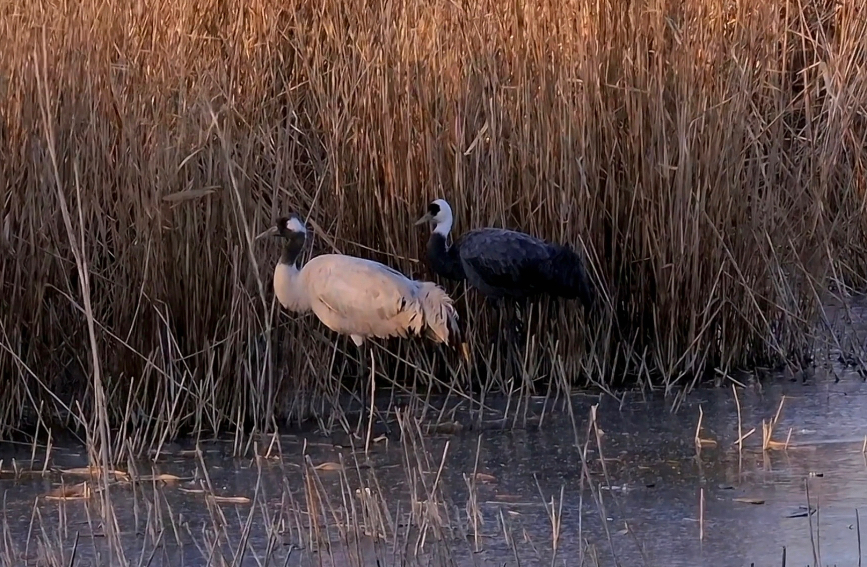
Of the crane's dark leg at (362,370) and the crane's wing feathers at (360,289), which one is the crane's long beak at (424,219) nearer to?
the crane's wing feathers at (360,289)

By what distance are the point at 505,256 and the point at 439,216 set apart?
33 cm

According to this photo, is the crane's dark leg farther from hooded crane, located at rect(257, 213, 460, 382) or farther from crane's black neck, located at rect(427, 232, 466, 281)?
crane's black neck, located at rect(427, 232, 466, 281)

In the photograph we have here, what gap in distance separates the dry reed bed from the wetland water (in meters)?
0.31

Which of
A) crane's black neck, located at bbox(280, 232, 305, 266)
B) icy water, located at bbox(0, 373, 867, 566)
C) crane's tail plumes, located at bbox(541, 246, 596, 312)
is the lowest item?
icy water, located at bbox(0, 373, 867, 566)

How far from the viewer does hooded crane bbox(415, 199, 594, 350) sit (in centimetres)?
609

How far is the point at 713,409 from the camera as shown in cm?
573

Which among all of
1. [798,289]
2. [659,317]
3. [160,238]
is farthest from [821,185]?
[160,238]

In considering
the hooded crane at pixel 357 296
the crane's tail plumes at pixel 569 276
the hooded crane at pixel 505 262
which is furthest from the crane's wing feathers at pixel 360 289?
the crane's tail plumes at pixel 569 276

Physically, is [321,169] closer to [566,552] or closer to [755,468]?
[755,468]

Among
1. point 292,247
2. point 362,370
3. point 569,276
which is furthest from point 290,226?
point 569,276

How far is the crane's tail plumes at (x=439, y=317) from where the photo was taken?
19.3 ft

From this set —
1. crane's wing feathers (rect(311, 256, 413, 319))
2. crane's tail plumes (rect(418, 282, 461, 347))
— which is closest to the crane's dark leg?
crane's wing feathers (rect(311, 256, 413, 319))

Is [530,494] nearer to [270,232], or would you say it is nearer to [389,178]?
[270,232]

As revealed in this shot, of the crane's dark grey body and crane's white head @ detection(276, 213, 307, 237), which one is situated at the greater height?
crane's white head @ detection(276, 213, 307, 237)
